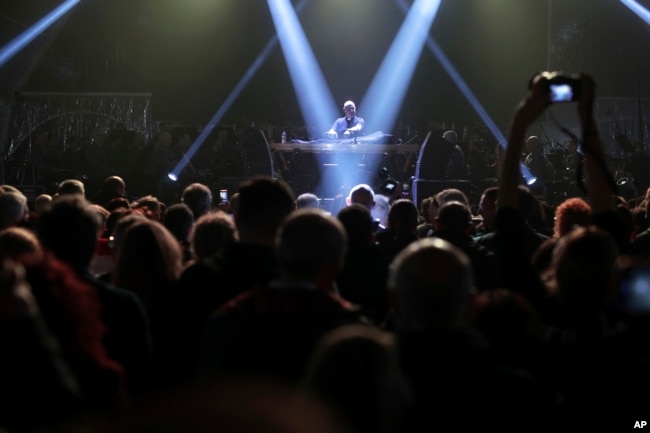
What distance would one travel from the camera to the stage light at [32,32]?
20.1 metres

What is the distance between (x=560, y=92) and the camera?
3955 millimetres

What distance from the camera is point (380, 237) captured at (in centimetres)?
675

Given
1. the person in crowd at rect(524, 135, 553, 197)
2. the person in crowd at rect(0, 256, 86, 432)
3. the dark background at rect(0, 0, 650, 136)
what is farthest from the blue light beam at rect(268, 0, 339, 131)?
the person in crowd at rect(0, 256, 86, 432)

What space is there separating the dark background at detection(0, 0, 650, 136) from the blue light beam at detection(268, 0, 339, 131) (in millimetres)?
202

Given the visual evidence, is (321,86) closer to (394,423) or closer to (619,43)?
(619,43)

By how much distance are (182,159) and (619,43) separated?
10787 mm

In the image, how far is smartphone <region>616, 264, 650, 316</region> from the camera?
10.5 feet

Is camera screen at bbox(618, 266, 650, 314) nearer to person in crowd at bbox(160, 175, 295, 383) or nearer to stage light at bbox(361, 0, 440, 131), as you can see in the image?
person in crowd at bbox(160, 175, 295, 383)

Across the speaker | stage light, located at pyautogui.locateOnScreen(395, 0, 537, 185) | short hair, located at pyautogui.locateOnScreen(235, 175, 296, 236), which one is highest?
stage light, located at pyautogui.locateOnScreen(395, 0, 537, 185)

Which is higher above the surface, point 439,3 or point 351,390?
point 439,3

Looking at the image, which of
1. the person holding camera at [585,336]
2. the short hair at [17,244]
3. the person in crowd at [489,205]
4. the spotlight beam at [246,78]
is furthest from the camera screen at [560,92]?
the spotlight beam at [246,78]

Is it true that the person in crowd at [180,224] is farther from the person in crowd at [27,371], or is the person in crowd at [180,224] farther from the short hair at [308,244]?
the person in crowd at [27,371]

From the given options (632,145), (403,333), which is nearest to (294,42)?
(632,145)

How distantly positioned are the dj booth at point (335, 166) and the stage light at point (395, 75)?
4.61m
